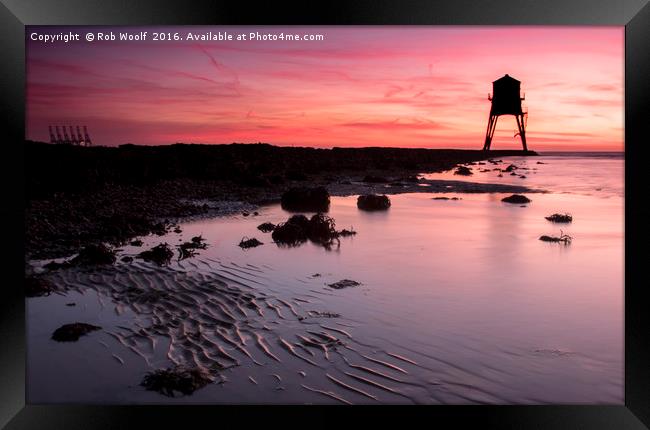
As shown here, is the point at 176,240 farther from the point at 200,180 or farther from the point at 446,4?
the point at 200,180

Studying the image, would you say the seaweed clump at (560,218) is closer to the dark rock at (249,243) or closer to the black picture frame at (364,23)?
the dark rock at (249,243)

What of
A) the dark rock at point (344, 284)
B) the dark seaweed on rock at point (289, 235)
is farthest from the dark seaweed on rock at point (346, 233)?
the dark rock at point (344, 284)

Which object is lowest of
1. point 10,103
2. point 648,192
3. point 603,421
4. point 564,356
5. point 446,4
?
point 603,421

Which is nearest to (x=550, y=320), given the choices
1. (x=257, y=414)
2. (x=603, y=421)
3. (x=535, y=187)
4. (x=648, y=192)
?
(x=603, y=421)

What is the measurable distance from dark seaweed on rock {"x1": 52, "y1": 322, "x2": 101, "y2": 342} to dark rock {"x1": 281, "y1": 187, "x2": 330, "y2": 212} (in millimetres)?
10593

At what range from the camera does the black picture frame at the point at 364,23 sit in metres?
8.02

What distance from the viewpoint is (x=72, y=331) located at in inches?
328

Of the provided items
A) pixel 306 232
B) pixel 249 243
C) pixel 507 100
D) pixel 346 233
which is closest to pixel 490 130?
pixel 507 100

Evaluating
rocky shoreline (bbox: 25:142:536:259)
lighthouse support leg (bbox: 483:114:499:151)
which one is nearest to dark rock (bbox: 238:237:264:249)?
rocky shoreline (bbox: 25:142:536:259)

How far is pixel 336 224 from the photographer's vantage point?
15953 millimetres

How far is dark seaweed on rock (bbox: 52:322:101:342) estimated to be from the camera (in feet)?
27.1

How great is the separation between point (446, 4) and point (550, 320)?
17.7ft

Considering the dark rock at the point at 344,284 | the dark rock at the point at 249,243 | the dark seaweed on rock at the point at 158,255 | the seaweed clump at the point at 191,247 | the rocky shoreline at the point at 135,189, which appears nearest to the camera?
the dark rock at the point at 344,284

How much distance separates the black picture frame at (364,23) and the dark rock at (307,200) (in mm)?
10836
